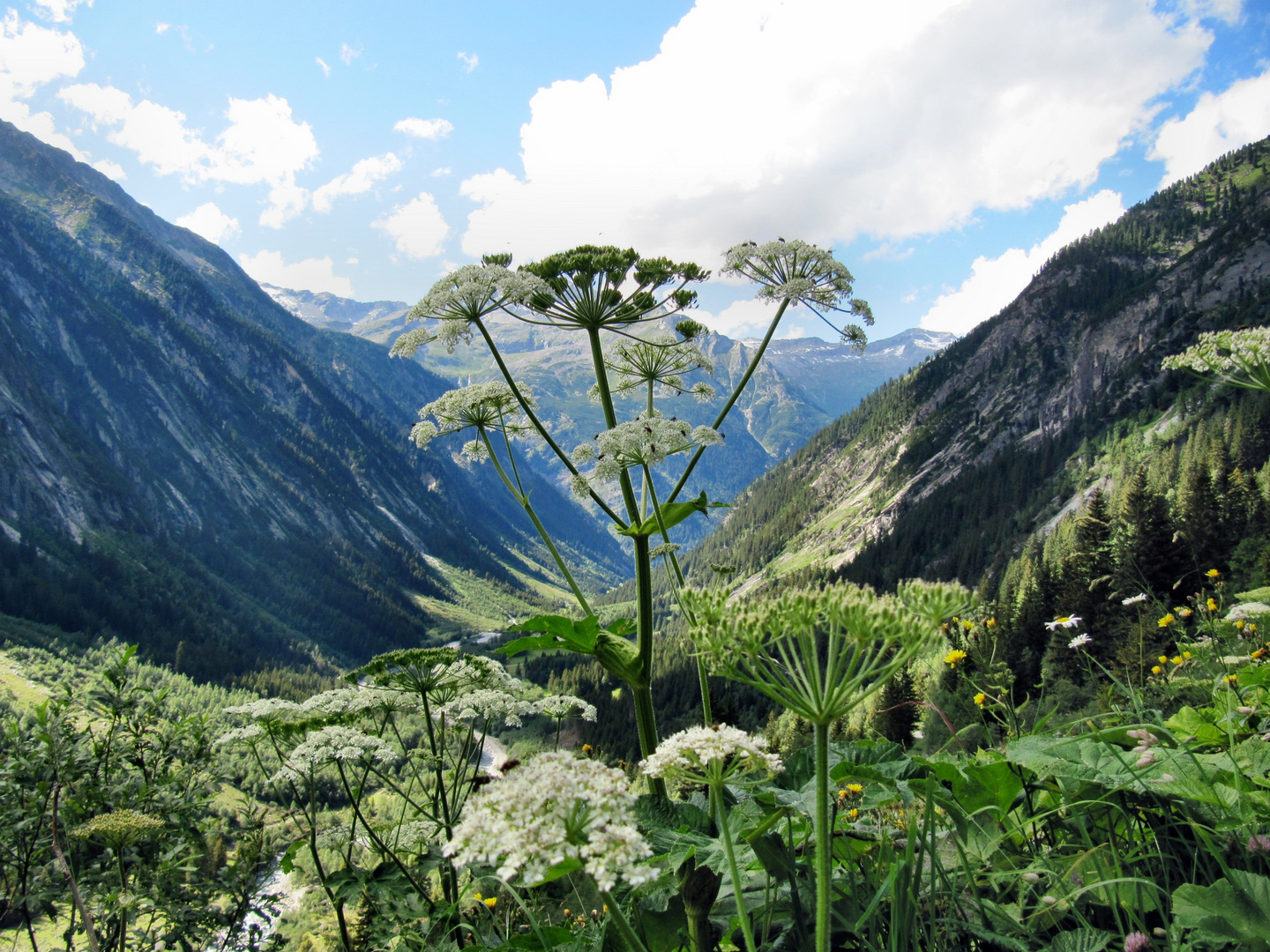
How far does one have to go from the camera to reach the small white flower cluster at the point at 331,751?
18.0 ft

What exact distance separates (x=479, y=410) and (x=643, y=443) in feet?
6.71

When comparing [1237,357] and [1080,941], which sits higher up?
[1237,357]

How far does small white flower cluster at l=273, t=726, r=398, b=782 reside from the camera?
5.49 metres

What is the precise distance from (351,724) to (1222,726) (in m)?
7.48

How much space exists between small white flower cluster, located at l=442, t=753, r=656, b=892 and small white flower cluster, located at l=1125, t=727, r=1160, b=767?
248 cm

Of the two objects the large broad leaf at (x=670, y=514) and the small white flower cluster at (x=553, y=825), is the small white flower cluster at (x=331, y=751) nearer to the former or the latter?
the large broad leaf at (x=670, y=514)

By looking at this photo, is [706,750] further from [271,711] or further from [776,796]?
[271,711]

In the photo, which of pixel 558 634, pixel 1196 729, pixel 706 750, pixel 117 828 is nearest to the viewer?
pixel 706 750

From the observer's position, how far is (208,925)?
213 inches

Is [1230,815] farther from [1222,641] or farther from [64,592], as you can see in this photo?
[64,592]

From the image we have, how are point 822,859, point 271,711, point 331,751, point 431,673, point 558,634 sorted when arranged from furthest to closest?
point 271,711
point 431,673
point 331,751
point 558,634
point 822,859

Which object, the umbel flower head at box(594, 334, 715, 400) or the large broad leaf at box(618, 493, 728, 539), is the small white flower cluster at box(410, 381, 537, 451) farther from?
the large broad leaf at box(618, 493, 728, 539)

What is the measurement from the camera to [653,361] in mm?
6672

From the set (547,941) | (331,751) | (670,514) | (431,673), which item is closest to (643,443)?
(670,514)
